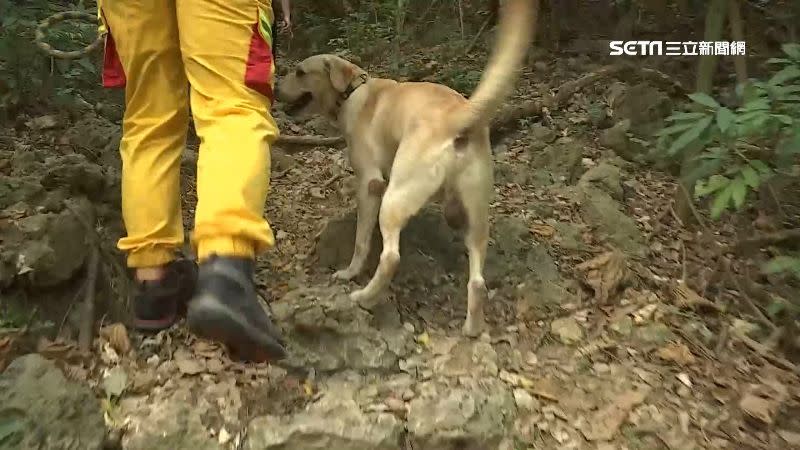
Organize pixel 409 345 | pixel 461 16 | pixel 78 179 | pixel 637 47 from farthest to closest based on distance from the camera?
1. pixel 461 16
2. pixel 637 47
3. pixel 78 179
4. pixel 409 345

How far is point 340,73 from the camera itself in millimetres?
4020

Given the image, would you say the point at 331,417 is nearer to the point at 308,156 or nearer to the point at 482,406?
the point at 482,406

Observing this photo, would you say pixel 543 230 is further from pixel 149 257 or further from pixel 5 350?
pixel 5 350

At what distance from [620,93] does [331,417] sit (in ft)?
12.2

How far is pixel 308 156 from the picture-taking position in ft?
17.1

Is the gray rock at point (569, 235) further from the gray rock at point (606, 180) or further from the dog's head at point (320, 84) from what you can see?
the dog's head at point (320, 84)

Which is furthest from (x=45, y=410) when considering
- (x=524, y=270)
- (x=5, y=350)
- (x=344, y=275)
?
(x=524, y=270)

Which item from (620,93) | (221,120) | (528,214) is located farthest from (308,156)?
(221,120)

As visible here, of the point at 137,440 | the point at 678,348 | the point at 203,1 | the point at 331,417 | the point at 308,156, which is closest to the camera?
the point at 203,1

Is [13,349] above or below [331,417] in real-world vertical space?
above

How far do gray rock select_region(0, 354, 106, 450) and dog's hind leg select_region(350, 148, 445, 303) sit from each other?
3.97 feet

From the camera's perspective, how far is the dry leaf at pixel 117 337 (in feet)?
9.46

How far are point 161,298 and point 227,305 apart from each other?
2.05 ft

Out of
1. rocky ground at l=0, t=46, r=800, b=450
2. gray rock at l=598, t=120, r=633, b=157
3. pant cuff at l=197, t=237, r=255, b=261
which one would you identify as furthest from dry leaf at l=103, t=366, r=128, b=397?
gray rock at l=598, t=120, r=633, b=157
